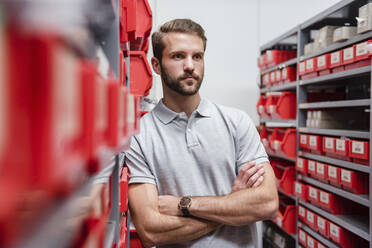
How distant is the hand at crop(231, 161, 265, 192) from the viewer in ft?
4.73

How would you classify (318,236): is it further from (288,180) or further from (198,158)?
(198,158)

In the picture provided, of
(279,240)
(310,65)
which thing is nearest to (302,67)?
(310,65)

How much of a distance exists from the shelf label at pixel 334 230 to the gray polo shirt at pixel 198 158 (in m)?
1.14

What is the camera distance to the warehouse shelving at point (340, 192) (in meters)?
2.06

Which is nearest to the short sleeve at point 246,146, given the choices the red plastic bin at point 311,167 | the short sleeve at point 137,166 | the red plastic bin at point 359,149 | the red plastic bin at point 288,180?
the short sleeve at point 137,166

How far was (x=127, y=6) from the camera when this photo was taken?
1324 millimetres

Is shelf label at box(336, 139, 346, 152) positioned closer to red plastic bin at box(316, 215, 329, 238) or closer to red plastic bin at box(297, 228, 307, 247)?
red plastic bin at box(316, 215, 329, 238)

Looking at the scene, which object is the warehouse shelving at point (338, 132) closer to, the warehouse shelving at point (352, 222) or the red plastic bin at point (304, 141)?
the red plastic bin at point (304, 141)

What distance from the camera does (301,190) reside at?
112 inches

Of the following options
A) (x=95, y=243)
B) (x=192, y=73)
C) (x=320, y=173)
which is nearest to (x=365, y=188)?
(x=320, y=173)

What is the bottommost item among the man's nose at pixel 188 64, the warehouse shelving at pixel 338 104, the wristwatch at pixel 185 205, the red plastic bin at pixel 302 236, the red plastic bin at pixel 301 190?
the red plastic bin at pixel 302 236

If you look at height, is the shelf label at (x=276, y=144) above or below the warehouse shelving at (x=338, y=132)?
below

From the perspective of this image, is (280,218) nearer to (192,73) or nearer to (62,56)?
(192,73)

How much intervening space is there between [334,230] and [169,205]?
158cm
